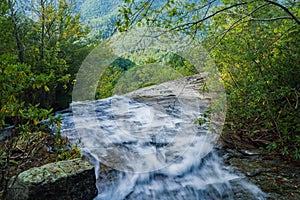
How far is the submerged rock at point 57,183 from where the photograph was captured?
2.63m

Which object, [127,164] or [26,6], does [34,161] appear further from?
[26,6]

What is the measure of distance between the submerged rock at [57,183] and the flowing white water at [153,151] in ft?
0.96

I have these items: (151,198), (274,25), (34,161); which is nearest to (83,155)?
(34,161)

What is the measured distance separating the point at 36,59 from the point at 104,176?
3.93 meters

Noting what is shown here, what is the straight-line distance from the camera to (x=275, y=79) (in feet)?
10.8

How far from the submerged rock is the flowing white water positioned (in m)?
0.29

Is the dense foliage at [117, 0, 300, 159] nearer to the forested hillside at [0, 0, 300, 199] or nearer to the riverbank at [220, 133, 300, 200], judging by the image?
the forested hillside at [0, 0, 300, 199]

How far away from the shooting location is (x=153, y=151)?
4336mm

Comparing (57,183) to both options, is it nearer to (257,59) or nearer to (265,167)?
(265,167)

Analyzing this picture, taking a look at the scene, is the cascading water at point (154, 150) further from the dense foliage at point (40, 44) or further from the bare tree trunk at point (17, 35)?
the bare tree trunk at point (17, 35)

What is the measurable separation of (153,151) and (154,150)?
0.12 ft

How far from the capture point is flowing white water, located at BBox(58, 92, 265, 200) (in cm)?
323

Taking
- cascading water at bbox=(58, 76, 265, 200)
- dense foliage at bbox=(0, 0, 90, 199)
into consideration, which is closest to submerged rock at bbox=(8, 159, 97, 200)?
cascading water at bbox=(58, 76, 265, 200)

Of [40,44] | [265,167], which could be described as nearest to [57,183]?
[265,167]
